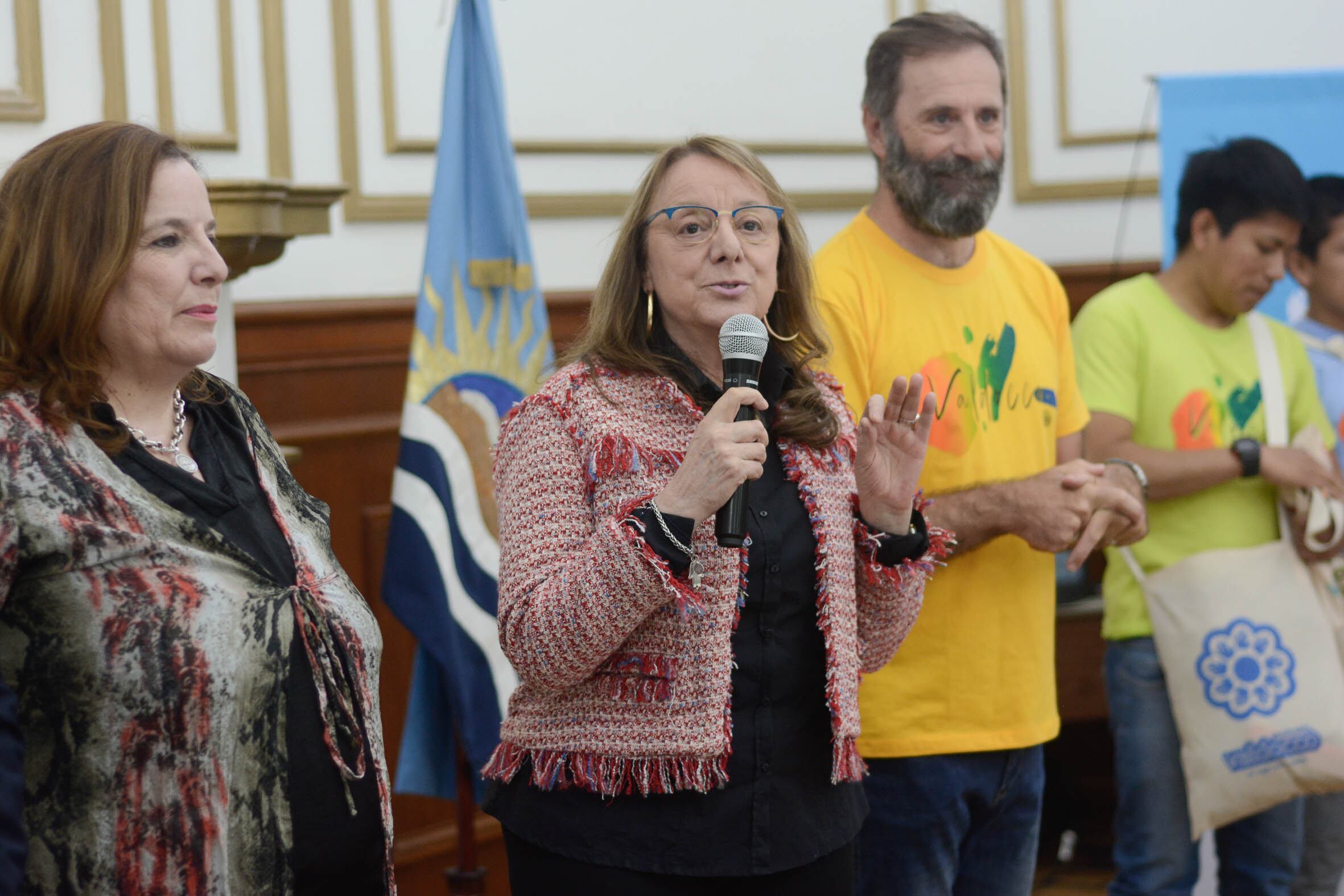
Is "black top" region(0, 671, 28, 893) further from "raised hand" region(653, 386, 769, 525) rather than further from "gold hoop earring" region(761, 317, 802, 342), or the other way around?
"gold hoop earring" region(761, 317, 802, 342)

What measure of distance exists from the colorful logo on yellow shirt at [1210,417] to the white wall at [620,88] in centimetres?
96

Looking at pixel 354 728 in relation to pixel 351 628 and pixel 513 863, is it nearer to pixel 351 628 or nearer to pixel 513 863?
pixel 351 628

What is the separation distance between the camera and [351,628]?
1544mm

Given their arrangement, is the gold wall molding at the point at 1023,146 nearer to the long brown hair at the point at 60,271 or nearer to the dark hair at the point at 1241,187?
the dark hair at the point at 1241,187

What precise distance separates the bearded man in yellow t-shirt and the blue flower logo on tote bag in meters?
0.43

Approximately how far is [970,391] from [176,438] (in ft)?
3.76

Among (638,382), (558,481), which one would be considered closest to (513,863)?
(558,481)

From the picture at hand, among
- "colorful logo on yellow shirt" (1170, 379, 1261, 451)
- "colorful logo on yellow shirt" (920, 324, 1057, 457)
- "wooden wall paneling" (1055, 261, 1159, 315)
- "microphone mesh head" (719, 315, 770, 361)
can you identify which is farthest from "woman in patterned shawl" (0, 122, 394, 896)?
"wooden wall paneling" (1055, 261, 1159, 315)

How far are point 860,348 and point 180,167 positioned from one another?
0.99m

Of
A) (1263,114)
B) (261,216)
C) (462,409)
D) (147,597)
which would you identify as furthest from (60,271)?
(1263,114)

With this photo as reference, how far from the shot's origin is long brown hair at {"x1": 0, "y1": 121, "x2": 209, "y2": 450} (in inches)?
54.7

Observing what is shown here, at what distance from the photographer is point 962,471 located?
6.82 ft

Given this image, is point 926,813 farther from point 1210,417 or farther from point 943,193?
point 1210,417

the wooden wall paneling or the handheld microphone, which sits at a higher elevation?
the wooden wall paneling
